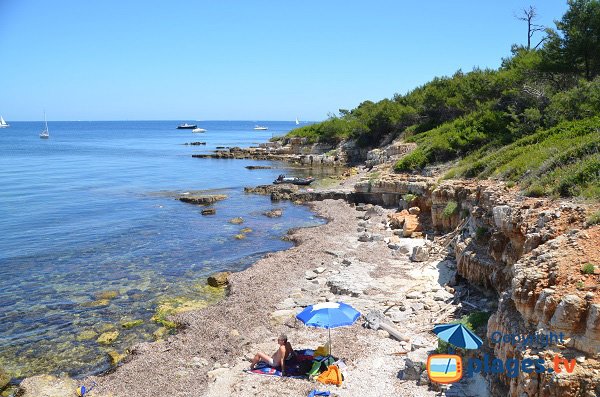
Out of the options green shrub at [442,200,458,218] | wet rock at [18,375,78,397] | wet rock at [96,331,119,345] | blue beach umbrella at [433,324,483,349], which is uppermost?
green shrub at [442,200,458,218]

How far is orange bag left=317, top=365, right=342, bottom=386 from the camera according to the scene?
12.4 meters

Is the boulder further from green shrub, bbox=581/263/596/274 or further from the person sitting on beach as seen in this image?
green shrub, bbox=581/263/596/274

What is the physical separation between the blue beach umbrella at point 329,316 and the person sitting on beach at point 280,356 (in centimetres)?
85

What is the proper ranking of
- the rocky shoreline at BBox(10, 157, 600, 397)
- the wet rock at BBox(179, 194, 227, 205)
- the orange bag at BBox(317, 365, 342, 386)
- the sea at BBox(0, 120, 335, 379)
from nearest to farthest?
the rocky shoreline at BBox(10, 157, 600, 397) → the orange bag at BBox(317, 365, 342, 386) → the sea at BBox(0, 120, 335, 379) → the wet rock at BBox(179, 194, 227, 205)

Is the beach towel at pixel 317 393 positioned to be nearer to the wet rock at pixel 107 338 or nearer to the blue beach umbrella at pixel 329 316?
the blue beach umbrella at pixel 329 316

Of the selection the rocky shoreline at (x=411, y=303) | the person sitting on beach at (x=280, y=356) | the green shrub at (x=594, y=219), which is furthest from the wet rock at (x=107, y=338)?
the green shrub at (x=594, y=219)

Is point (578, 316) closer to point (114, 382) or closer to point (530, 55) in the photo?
point (114, 382)

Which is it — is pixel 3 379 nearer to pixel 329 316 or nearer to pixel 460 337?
pixel 329 316

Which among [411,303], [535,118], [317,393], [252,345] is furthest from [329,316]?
[535,118]

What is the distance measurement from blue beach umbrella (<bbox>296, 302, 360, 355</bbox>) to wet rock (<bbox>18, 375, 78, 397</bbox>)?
22.7ft

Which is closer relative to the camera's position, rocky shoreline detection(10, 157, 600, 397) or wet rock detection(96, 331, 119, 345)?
rocky shoreline detection(10, 157, 600, 397)

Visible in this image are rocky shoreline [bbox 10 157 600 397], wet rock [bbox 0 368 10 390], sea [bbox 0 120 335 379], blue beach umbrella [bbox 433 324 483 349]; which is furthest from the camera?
sea [bbox 0 120 335 379]

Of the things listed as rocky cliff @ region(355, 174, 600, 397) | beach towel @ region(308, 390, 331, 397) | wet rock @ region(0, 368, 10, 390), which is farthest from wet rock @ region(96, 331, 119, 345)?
rocky cliff @ region(355, 174, 600, 397)

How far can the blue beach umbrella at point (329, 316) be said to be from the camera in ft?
43.5
